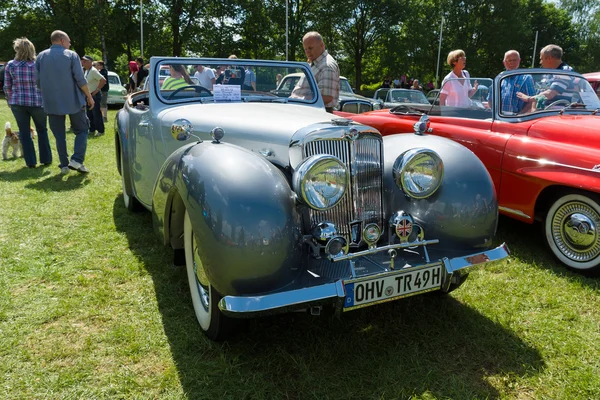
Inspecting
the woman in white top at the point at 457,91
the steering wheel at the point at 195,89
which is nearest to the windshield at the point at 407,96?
the woman in white top at the point at 457,91

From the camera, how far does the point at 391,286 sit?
7.27ft

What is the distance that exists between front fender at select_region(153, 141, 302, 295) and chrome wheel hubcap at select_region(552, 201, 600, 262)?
2467 millimetres

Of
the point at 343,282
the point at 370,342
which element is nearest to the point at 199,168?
the point at 343,282

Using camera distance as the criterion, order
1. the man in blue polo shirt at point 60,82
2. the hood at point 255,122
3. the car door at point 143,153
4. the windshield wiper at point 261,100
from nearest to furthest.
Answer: the hood at point 255,122, the car door at point 143,153, the windshield wiper at point 261,100, the man in blue polo shirt at point 60,82

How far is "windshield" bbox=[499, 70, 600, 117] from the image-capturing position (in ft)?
14.3

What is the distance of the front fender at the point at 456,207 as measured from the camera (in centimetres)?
256

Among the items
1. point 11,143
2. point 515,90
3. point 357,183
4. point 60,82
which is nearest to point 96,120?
point 11,143

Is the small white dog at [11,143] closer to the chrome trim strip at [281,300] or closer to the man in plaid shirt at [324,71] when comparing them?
the man in plaid shirt at [324,71]

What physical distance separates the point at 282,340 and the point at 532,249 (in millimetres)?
2610

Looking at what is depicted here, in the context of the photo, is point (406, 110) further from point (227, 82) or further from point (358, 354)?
point (358, 354)

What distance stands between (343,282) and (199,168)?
3.01 feet

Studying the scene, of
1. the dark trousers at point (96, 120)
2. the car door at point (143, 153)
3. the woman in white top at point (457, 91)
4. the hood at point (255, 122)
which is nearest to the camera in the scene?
the hood at point (255, 122)

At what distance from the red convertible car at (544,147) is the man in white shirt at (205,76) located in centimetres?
180

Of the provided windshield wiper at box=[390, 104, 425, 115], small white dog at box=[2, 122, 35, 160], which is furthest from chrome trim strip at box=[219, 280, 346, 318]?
small white dog at box=[2, 122, 35, 160]
